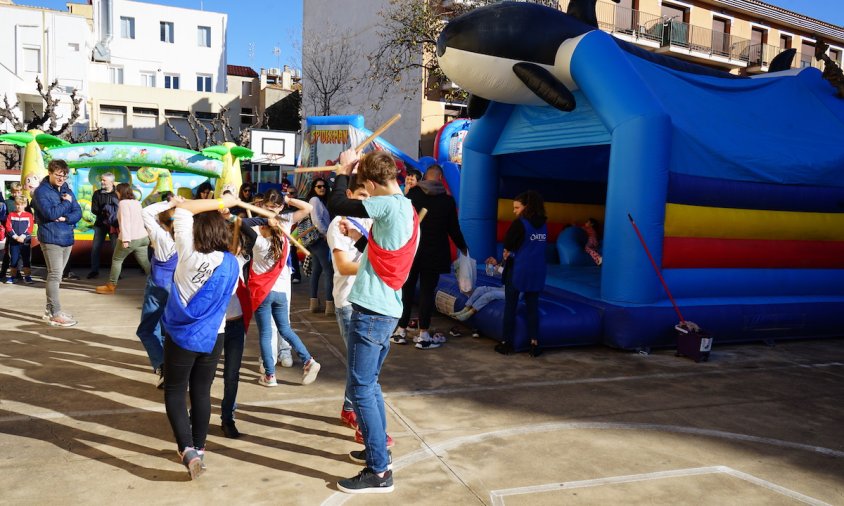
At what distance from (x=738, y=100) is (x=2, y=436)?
770cm

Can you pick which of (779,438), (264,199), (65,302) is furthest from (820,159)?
(65,302)

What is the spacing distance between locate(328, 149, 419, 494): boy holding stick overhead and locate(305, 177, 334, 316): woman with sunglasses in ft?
10.9

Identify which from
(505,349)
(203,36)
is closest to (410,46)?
(505,349)

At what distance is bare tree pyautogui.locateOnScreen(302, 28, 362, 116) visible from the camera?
27750 mm

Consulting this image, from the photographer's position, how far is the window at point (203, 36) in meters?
39.1

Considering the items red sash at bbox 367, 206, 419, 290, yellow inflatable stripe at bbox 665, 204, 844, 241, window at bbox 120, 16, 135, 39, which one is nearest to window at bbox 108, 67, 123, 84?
window at bbox 120, 16, 135, 39

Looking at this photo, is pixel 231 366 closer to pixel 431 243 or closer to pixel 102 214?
pixel 431 243

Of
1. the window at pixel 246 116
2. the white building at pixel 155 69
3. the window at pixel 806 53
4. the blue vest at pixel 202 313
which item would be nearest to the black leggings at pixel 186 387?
the blue vest at pixel 202 313

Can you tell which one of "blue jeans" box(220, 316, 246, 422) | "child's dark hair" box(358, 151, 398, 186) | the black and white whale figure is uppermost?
the black and white whale figure

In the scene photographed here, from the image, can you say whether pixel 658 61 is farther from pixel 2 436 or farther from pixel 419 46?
pixel 419 46

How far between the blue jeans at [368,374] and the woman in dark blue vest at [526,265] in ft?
9.69

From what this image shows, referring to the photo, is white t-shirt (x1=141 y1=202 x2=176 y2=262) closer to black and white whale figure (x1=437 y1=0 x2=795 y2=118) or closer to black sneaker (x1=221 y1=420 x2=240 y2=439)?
black sneaker (x1=221 y1=420 x2=240 y2=439)

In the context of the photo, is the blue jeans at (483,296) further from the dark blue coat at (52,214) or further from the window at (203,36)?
the window at (203,36)

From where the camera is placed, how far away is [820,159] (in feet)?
24.8
